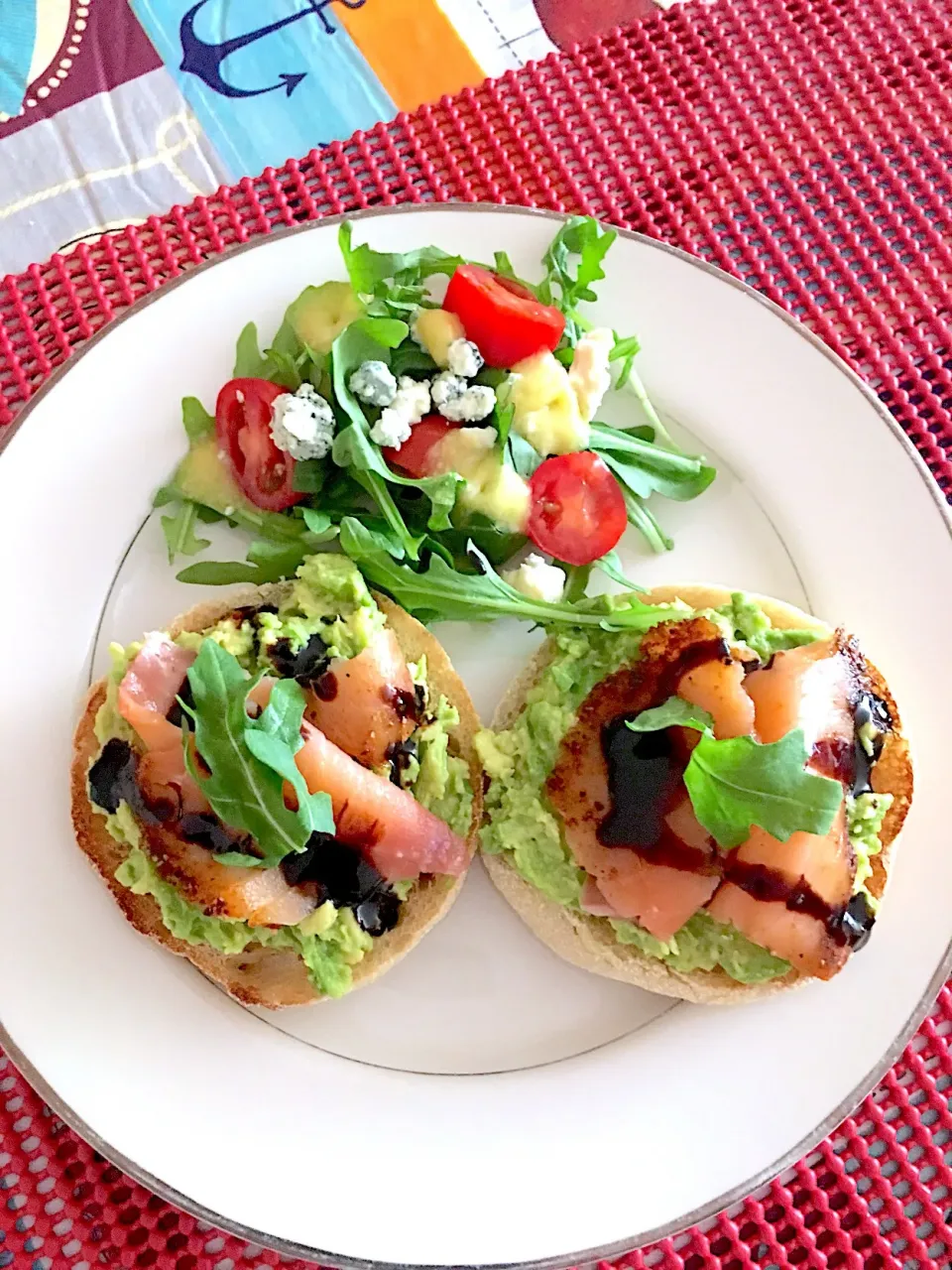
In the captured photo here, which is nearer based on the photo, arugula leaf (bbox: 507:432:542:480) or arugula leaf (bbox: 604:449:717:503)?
arugula leaf (bbox: 507:432:542:480)

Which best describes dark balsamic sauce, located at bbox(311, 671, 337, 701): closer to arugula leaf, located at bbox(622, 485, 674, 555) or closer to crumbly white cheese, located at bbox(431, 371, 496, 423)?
crumbly white cheese, located at bbox(431, 371, 496, 423)

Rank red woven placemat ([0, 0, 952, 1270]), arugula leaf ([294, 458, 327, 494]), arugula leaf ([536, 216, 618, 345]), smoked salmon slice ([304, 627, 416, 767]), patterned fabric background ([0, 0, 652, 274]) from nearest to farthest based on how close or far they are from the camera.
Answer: smoked salmon slice ([304, 627, 416, 767]) → arugula leaf ([294, 458, 327, 494]) → arugula leaf ([536, 216, 618, 345]) → red woven placemat ([0, 0, 952, 1270]) → patterned fabric background ([0, 0, 652, 274])

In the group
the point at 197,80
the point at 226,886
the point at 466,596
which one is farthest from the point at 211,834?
the point at 197,80

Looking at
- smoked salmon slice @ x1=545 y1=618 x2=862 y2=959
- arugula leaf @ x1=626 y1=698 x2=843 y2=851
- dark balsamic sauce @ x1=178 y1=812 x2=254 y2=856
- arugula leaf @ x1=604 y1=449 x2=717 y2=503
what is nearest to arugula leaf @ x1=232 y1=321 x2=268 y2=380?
arugula leaf @ x1=604 y1=449 x2=717 y2=503

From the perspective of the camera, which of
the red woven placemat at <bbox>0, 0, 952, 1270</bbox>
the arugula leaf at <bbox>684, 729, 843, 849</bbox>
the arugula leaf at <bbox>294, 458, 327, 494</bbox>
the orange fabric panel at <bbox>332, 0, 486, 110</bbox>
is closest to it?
the arugula leaf at <bbox>684, 729, 843, 849</bbox>

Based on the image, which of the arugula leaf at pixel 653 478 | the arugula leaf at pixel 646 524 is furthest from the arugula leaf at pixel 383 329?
the arugula leaf at pixel 646 524

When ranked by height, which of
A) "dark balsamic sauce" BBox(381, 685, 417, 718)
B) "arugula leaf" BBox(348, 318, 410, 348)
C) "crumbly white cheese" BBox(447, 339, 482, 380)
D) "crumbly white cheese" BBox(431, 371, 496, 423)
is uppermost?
"arugula leaf" BBox(348, 318, 410, 348)
